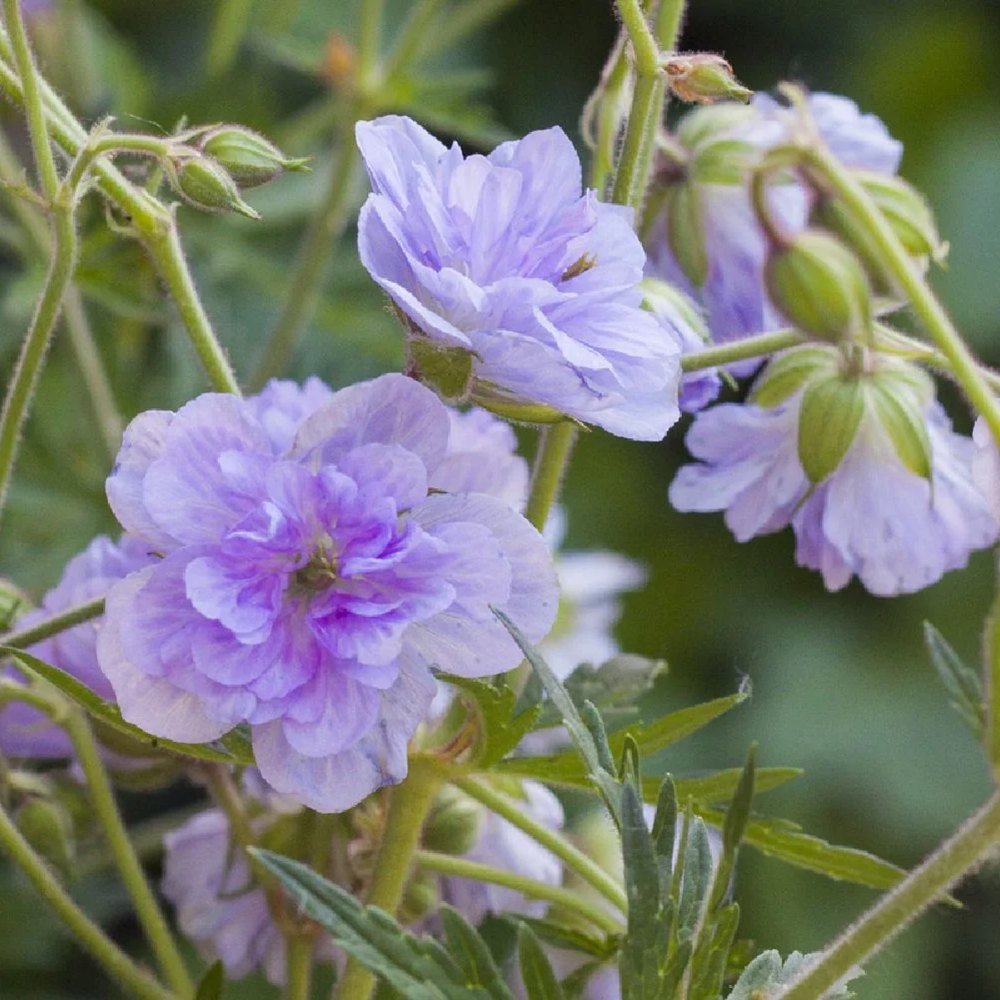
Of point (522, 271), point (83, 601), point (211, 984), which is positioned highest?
point (522, 271)

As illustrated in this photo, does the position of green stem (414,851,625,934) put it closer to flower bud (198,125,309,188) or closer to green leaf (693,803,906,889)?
green leaf (693,803,906,889)

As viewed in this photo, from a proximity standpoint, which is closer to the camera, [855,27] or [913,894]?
[913,894]

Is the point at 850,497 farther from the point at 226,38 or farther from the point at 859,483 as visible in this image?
the point at 226,38

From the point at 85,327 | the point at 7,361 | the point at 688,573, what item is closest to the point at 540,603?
the point at 85,327

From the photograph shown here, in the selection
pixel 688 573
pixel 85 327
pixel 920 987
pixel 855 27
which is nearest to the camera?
pixel 85 327

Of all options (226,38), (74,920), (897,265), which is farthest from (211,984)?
(226,38)

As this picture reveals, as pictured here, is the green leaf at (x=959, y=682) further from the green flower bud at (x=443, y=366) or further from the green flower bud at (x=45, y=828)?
the green flower bud at (x=45, y=828)

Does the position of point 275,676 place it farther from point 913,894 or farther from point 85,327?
point 85,327
